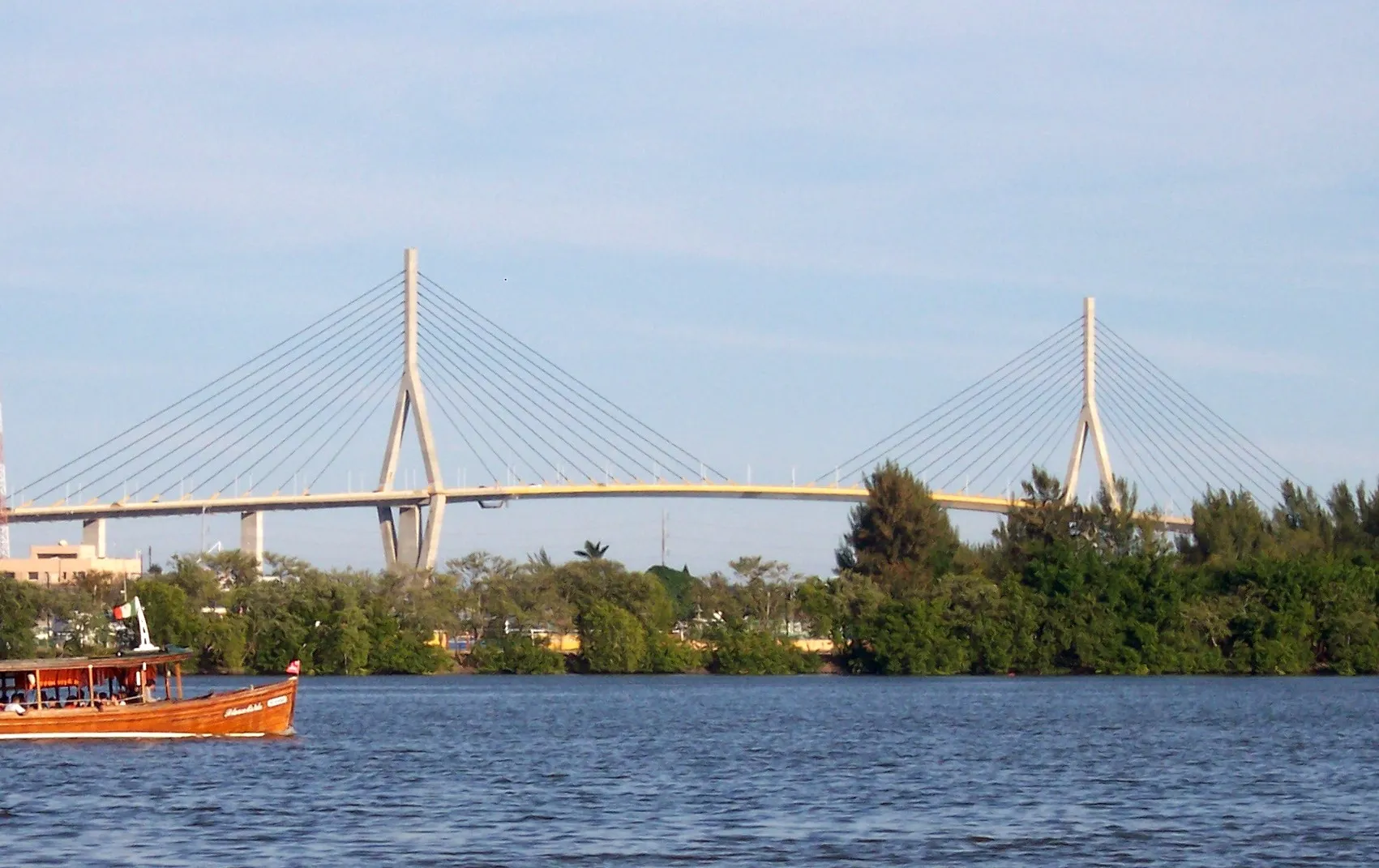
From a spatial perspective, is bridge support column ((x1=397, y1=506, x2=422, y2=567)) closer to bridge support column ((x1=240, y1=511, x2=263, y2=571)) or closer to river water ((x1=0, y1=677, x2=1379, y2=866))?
bridge support column ((x1=240, y1=511, x2=263, y2=571))

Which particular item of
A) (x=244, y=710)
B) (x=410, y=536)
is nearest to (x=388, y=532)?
(x=410, y=536)

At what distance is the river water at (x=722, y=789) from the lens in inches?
1162

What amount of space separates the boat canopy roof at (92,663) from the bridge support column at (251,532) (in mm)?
55084

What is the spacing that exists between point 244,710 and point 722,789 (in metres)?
15.4

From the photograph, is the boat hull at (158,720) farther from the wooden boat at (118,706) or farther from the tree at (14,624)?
Result: the tree at (14,624)

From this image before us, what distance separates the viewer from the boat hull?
46656mm

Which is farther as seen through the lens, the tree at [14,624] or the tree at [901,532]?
the tree at [901,532]

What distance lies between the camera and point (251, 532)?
10331cm

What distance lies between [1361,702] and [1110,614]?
22807 mm

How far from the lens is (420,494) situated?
333ft

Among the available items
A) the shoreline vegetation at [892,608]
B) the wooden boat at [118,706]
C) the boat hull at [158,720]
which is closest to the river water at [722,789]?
the boat hull at [158,720]

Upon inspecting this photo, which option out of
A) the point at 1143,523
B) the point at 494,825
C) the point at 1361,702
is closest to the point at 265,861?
the point at 494,825

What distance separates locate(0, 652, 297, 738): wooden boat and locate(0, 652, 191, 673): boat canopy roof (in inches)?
0.7

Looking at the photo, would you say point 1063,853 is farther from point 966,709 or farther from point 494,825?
point 966,709
